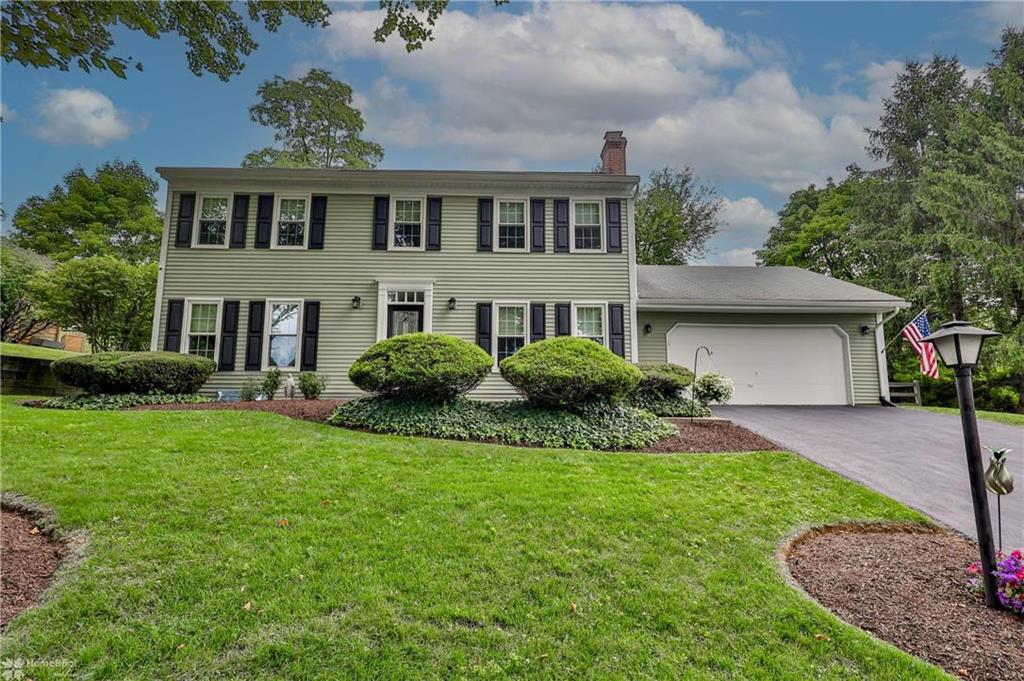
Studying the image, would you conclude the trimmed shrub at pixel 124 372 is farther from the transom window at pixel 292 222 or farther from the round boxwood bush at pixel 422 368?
the round boxwood bush at pixel 422 368

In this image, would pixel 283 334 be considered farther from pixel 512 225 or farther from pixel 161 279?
pixel 512 225

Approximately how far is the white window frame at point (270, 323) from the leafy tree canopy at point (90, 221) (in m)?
13.0

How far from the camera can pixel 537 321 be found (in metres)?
11.4

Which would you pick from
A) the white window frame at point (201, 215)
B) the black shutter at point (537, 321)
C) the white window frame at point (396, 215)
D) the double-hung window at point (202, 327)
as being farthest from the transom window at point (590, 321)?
the white window frame at point (201, 215)

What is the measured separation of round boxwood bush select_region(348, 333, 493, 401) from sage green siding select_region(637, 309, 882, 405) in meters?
5.98

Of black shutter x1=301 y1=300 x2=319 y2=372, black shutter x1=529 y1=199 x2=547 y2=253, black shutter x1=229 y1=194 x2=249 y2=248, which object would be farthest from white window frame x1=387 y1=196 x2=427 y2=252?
black shutter x1=229 y1=194 x2=249 y2=248

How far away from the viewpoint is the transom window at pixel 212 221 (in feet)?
37.8

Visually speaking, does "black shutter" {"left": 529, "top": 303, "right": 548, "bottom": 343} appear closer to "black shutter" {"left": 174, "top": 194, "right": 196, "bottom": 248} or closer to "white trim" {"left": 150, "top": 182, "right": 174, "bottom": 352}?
"black shutter" {"left": 174, "top": 194, "right": 196, "bottom": 248}

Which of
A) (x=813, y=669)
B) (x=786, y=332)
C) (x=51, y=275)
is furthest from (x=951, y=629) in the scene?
(x=51, y=275)

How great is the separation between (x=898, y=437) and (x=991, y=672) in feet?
23.2

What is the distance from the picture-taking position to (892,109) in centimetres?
1941

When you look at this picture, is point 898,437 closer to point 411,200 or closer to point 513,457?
point 513,457

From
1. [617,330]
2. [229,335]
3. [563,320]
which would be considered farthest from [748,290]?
[229,335]

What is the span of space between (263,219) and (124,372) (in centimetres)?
468
